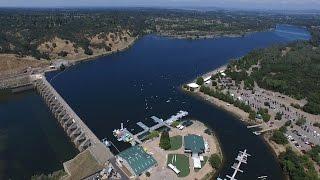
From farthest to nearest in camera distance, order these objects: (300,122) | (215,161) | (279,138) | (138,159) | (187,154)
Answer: (300,122)
(279,138)
(187,154)
(215,161)
(138,159)

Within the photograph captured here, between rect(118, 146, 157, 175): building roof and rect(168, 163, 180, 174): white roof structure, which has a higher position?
rect(118, 146, 157, 175): building roof

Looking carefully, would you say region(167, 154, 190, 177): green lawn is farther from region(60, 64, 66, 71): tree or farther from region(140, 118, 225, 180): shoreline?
region(60, 64, 66, 71): tree

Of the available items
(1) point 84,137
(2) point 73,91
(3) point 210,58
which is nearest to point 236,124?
(1) point 84,137

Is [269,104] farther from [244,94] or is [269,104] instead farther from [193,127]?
[193,127]

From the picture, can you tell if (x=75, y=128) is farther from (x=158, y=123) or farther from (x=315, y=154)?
(x=315, y=154)

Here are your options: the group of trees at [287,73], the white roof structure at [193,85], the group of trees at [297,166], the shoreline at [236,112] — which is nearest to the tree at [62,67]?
the shoreline at [236,112]

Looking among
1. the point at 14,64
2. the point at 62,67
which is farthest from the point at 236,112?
the point at 14,64

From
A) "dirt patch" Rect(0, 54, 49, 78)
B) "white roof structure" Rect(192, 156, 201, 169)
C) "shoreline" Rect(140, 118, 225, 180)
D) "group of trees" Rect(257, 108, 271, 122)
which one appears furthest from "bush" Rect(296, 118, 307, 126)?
"dirt patch" Rect(0, 54, 49, 78)
